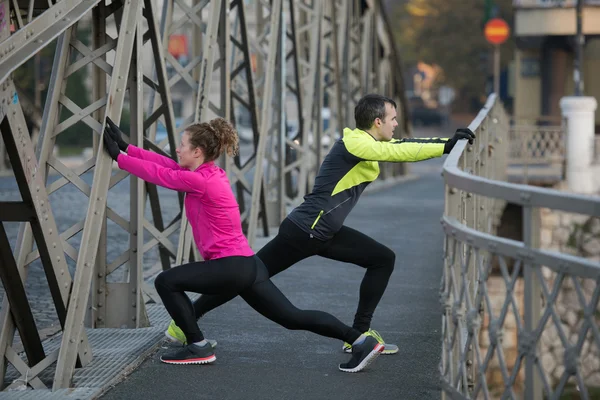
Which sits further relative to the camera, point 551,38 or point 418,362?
point 551,38

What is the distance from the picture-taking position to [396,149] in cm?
670

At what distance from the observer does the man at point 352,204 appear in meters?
6.80

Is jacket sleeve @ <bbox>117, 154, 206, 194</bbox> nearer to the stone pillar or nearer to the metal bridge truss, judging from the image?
the metal bridge truss

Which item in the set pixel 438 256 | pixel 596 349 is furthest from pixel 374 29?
pixel 596 349

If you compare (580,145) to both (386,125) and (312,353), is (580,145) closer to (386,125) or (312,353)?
(312,353)

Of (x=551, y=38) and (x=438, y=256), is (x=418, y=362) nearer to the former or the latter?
(x=438, y=256)

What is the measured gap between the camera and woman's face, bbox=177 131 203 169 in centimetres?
648

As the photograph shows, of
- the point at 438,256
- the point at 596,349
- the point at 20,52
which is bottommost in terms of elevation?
the point at 438,256

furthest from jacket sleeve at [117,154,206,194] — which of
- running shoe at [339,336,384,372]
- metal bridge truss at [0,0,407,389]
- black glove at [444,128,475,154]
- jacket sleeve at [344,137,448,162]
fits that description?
black glove at [444,128,475,154]

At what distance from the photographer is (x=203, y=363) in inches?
273

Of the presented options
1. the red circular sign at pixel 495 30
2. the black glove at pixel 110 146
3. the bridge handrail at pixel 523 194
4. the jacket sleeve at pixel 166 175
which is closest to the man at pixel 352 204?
the jacket sleeve at pixel 166 175

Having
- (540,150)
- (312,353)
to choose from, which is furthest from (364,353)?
(540,150)

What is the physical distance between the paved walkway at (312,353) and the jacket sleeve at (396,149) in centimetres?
115

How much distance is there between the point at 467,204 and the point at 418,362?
0.97m
